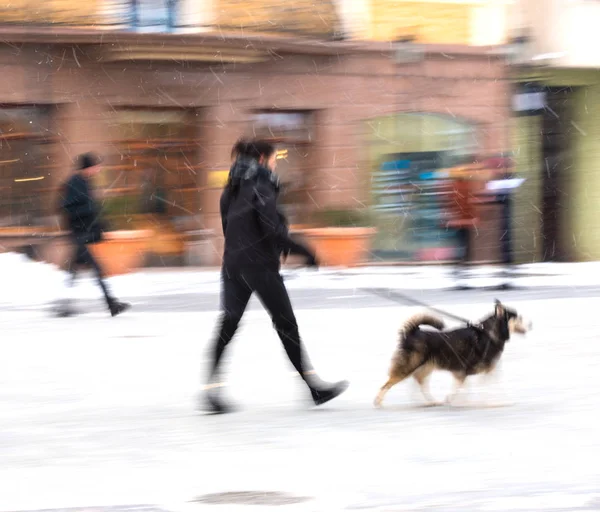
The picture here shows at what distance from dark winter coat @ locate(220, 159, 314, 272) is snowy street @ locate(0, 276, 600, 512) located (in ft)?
3.06

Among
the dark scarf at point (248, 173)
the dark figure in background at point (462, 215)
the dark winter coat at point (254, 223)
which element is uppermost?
the dark scarf at point (248, 173)

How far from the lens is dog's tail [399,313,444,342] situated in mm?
8102

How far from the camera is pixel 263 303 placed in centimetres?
818

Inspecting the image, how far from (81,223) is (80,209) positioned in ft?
0.48

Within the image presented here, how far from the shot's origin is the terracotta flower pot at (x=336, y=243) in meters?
21.9

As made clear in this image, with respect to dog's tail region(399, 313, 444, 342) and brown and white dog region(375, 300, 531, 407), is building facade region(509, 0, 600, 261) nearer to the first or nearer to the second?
brown and white dog region(375, 300, 531, 407)

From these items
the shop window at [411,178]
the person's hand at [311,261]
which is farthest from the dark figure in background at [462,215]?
the person's hand at [311,261]

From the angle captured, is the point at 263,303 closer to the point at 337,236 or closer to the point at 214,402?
the point at 214,402

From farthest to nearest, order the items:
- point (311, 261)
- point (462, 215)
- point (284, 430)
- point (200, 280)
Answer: point (200, 280) < point (462, 215) < point (311, 261) < point (284, 430)

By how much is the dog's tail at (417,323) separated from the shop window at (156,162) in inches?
579

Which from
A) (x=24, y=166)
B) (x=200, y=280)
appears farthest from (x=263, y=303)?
(x=24, y=166)

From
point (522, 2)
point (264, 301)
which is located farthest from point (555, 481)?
point (522, 2)

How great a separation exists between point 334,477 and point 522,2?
65.9 feet

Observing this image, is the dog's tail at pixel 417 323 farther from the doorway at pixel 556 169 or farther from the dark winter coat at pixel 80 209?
the doorway at pixel 556 169
